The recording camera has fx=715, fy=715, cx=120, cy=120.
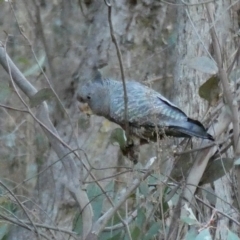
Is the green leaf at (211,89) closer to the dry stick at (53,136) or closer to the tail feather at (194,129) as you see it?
the tail feather at (194,129)

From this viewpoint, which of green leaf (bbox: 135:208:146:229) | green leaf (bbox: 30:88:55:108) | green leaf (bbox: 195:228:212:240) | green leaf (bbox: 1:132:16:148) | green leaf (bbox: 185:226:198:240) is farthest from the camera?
green leaf (bbox: 1:132:16:148)

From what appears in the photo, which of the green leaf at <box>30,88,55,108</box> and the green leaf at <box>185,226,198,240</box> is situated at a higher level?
the green leaf at <box>30,88,55,108</box>

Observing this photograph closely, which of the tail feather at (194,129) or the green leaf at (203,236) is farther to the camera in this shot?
the tail feather at (194,129)

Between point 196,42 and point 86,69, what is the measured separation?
0.97 m

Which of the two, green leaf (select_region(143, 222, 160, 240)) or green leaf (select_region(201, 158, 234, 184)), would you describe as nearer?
green leaf (select_region(201, 158, 234, 184))


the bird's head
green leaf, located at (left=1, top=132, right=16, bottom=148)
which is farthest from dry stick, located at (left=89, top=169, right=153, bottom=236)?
green leaf, located at (left=1, top=132, right=16, bottom=148)

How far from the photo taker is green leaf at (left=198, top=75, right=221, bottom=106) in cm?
199

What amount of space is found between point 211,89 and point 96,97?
76 centimetres

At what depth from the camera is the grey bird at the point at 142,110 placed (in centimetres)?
211

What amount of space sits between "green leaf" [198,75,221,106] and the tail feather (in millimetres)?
83

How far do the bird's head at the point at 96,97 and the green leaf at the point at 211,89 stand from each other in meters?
0.64

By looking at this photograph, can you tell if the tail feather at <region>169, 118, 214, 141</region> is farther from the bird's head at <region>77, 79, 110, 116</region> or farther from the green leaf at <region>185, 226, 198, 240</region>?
the bird's head at <region>77, 79, 110, 116</region>

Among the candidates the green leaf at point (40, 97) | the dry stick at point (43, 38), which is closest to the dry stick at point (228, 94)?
the green leaf at point (40, 97)

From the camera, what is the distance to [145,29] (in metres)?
3.79
